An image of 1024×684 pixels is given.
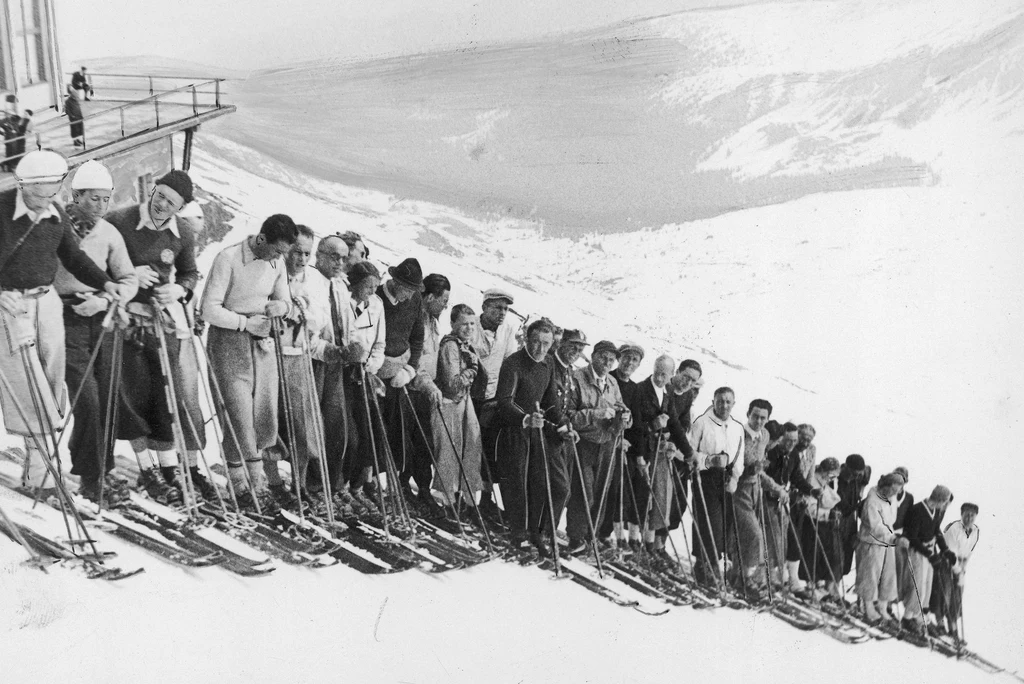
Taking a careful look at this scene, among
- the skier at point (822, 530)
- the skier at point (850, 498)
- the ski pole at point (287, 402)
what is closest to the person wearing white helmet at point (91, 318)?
the ski pole at point (287, 402)

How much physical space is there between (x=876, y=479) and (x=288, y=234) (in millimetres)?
2466

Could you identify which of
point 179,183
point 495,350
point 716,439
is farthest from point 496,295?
point 179,183

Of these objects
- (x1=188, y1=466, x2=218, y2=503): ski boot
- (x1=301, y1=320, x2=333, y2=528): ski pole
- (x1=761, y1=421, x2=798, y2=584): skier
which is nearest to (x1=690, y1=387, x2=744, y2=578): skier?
(x1=761, y1=421, x2=798, y2=584): skier

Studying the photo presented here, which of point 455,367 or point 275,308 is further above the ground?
point 275,308

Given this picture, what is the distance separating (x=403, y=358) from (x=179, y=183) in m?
0.95

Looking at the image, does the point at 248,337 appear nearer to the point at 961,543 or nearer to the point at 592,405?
the point at 592,405

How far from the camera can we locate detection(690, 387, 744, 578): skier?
3.51 m

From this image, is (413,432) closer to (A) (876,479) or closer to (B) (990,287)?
(A) (876,479)

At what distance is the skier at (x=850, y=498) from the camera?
11.9 ft

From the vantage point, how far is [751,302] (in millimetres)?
3584

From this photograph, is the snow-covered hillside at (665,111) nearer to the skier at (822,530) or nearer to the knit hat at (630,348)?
the knit hat at (630,348)

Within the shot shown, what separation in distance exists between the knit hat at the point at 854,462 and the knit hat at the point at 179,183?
8.69 ft

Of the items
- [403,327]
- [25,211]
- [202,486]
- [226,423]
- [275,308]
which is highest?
[25,211]

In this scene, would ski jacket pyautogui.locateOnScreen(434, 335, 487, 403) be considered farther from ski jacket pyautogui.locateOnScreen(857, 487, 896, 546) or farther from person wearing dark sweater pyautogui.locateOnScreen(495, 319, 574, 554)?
ski jacket pyautogui.locateOnScreen(857, 487, 896, 546)
